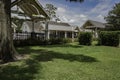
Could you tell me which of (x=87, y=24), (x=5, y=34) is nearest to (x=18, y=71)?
(x=5, y=34)

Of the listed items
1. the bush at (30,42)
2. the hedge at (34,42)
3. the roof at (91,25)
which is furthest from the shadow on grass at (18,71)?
the roof at (91,25)

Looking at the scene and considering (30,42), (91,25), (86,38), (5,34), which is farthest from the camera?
(91,25)

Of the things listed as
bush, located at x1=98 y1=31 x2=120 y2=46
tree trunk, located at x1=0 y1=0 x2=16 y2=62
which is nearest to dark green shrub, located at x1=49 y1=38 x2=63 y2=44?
bush, located at x1=98 y1=31 x2=120 y2=46

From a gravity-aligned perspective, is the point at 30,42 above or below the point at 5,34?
below

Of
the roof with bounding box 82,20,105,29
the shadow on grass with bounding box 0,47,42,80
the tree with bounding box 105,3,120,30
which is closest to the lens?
the shadow on grass with bounding box 0,47,42,80

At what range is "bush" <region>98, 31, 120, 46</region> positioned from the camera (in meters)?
21.1

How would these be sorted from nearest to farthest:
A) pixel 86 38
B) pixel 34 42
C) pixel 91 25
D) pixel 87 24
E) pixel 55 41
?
pixel 34 42
pixel 86 38
pixel 55 41
pixel 91 25
pixel 87 24

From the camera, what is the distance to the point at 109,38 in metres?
21.7

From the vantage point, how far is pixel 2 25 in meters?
9.59

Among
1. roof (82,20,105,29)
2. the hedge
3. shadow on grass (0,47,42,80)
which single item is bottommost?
shadow on grass (0,47,42,80)

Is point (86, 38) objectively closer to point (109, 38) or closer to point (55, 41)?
point (109, 38)

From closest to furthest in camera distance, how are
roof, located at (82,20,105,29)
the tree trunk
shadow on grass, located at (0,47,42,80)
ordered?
shadow on grass, located at (0,47,42,80) < the tree trunk < roof, located at (82,20,105,29)

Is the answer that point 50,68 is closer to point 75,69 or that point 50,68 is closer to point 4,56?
point 75,69

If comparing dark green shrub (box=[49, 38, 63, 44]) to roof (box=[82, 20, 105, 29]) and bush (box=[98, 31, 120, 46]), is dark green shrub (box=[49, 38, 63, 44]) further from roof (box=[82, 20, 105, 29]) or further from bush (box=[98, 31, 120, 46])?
roof (box=[82, 20, 105, 29])
